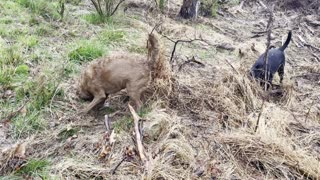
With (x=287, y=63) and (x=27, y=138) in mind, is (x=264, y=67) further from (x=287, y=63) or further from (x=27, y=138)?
(x=27, y=138)

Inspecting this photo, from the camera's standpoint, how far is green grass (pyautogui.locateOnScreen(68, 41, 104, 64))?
5.85 m

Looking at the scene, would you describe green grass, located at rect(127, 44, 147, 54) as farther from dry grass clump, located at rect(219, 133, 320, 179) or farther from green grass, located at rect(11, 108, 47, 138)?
dry grass clump, located at rect(219, 133, 320, 179)

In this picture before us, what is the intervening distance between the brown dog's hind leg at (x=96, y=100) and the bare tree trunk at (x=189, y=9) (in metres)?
5.67

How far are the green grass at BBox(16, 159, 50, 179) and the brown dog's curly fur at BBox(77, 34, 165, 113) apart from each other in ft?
3.59

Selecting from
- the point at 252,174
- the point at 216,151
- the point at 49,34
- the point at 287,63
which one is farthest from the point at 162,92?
the point at 287,63

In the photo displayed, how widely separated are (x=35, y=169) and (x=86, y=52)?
9.20ft

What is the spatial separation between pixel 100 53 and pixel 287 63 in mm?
3483

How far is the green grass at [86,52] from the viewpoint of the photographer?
5852mm

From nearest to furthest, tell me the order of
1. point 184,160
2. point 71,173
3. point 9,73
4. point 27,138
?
point 71,173
point 184,160
point 27,138
point 9,73

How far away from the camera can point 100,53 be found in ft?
19.8

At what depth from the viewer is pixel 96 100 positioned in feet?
14.6

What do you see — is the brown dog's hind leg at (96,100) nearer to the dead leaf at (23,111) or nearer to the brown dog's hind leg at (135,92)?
the brown dog's hind leg at (135,92)

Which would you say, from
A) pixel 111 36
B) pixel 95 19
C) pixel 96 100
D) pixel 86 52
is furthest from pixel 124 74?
pixel 95 19

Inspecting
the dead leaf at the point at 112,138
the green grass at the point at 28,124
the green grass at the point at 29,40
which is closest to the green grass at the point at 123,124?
the dead leaf at the point at 112,138
